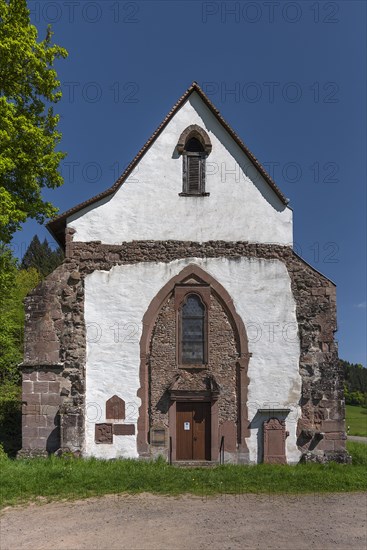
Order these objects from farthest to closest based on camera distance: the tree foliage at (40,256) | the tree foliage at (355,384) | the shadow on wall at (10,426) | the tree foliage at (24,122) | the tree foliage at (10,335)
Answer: the tree foliage at (355,384) < the tree foliage at (40,256) < the tree foliage at (10,335) < the shadow on wall at (10,426) < the tree foliage at (24,122)

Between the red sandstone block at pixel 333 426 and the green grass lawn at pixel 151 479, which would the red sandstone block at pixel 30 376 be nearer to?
the green grass lawn at pixel 151 479

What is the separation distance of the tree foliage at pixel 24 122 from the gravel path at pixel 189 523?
26.1 ft

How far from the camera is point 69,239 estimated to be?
610 inches

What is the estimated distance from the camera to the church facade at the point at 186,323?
14602 mm

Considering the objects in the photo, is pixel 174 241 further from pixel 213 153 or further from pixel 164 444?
pixel 164 444

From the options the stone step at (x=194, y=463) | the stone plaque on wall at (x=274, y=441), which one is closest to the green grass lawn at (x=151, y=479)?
the stone plaque on wall at (x=274, y=441)

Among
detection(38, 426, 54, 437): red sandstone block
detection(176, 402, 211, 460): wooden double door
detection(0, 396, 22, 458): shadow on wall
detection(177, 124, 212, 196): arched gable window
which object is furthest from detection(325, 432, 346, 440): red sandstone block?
detection(0, 396, 22, 458): shadow on wall

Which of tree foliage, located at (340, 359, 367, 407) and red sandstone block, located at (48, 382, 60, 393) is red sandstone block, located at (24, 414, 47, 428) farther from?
tree foliage, located at (340, 359, 367, 407)

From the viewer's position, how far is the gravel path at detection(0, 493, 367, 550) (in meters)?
8.00

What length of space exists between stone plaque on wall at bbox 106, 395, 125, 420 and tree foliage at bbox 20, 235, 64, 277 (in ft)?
126

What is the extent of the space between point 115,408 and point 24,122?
9453 mm

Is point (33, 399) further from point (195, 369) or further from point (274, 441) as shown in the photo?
point (274, 441)

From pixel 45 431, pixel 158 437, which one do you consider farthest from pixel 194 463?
pixel 45 431

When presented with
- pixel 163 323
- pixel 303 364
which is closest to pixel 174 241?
pixel 163 323
